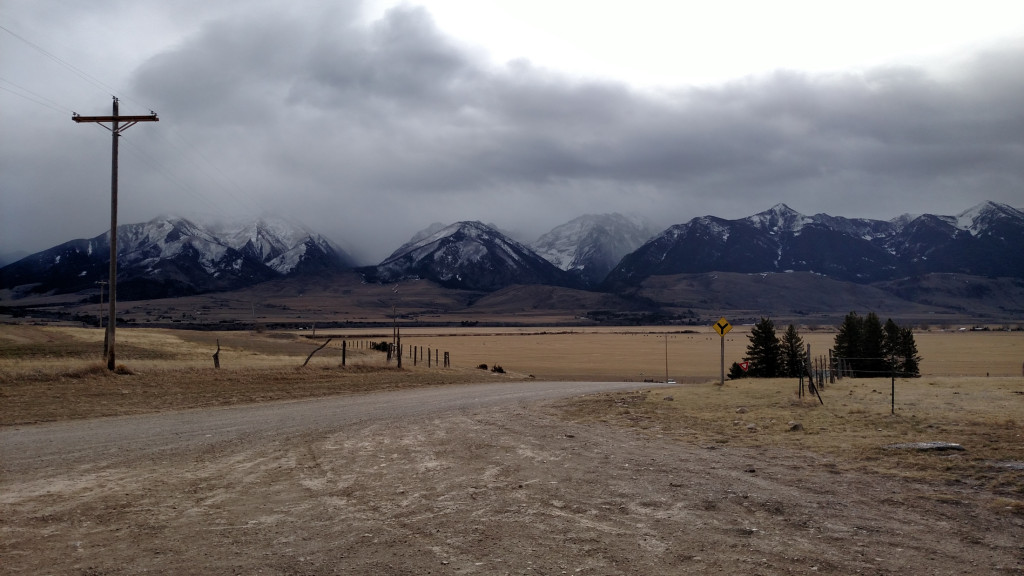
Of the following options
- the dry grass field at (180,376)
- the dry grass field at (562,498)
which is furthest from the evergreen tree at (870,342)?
the dry grass field at (562,498)

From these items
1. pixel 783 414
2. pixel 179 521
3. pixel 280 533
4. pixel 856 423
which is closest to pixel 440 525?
pixel 280 533

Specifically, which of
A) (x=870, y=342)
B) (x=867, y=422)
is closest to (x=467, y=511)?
(x=867, y=422)

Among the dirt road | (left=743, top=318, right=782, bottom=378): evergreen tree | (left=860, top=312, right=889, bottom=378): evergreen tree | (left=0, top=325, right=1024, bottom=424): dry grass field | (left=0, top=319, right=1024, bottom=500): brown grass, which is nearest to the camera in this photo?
the dirt road

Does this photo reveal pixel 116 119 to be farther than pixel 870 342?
No

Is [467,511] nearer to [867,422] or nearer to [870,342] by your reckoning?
[867,422]

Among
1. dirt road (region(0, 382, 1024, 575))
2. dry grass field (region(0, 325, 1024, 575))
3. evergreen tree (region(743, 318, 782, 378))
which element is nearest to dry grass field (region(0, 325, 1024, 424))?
dry grass field (region(0, 325, 1024, 575))

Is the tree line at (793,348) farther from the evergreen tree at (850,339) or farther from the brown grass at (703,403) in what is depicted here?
the brown grass at (703,403)

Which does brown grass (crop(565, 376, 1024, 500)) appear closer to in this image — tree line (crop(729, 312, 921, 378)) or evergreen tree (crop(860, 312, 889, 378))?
tree line (crop(729, 312, 921, 378))

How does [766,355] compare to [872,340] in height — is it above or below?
below

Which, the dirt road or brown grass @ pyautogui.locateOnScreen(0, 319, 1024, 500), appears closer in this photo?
the dirt road

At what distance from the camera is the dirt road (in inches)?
280

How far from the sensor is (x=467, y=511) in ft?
29.6

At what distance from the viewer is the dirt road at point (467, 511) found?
7.10 metres

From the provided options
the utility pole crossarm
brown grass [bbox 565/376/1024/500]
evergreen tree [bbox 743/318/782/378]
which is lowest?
evergreen tree [bbox 743/318/782/378]
